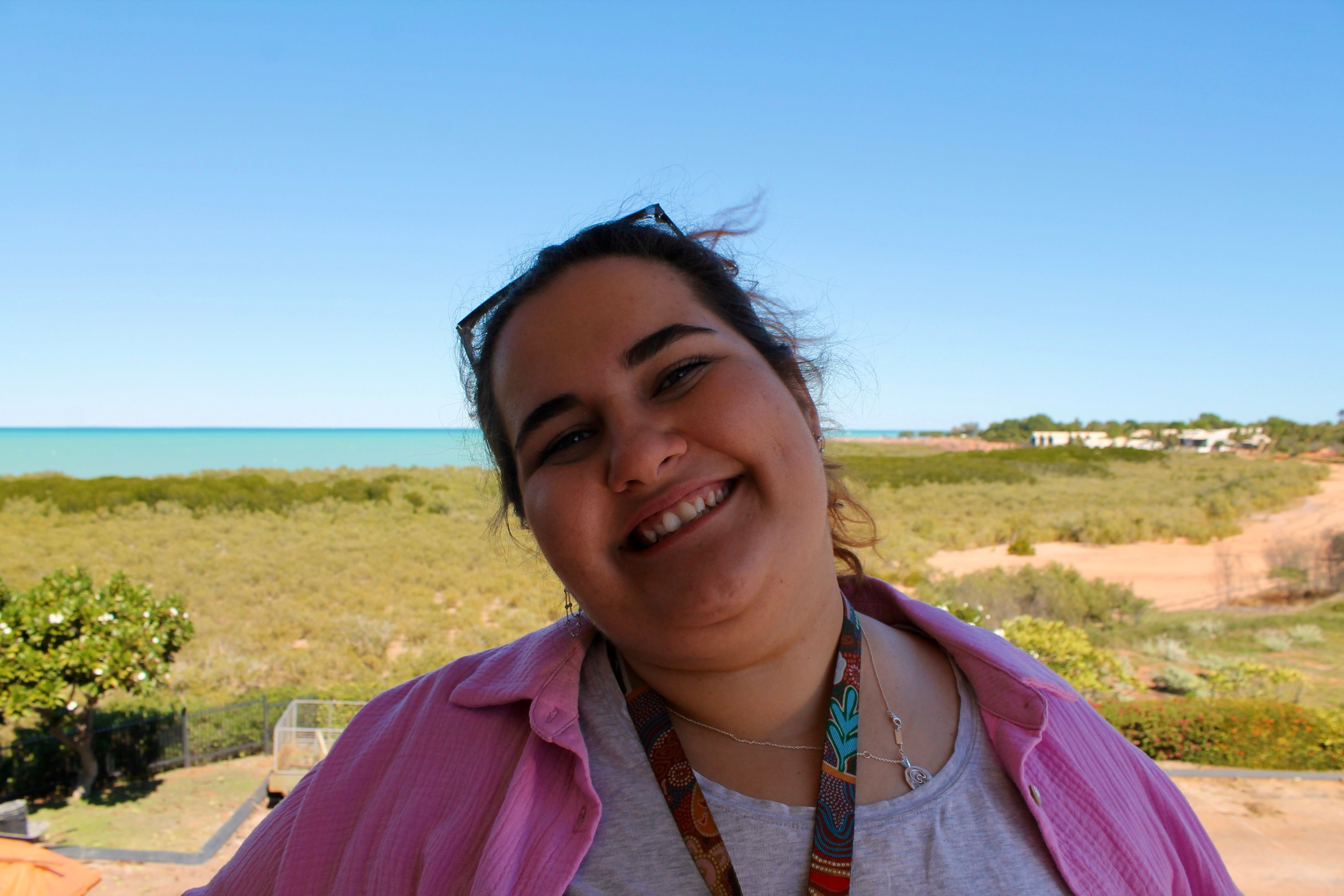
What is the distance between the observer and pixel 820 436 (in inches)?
58.7

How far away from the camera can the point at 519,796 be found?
104 centimetres

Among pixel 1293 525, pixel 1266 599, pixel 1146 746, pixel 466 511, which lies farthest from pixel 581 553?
pixel 1293 525

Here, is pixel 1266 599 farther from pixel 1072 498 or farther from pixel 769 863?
pixel 769 863

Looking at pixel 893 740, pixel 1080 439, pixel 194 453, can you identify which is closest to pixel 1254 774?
pixel 893 740

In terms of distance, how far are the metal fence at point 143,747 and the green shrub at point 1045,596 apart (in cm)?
1273

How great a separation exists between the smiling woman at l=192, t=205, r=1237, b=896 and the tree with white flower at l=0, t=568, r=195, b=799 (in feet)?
32.6

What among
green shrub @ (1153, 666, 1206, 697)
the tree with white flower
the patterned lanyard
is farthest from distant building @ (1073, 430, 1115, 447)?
the patterned lanyard

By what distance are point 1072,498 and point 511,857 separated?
39290 mm

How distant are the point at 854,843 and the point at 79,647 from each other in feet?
35.2

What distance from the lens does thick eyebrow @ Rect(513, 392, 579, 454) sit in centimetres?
113

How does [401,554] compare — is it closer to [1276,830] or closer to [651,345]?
[1276,830]

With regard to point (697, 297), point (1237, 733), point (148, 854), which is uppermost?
point (697, 297)

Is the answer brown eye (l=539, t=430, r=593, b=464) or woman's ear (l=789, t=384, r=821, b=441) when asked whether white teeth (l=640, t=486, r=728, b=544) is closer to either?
brown eye (l=539, t=430, r=593, b=464)

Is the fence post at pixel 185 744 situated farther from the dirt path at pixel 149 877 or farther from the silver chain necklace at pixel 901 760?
the silver chain necklace at pixel 901 760
